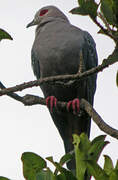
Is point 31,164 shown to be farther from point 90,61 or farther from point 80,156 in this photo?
point 90,61

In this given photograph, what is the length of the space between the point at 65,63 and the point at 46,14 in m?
1.67

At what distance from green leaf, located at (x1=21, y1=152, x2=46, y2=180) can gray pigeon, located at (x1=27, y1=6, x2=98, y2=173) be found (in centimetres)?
258

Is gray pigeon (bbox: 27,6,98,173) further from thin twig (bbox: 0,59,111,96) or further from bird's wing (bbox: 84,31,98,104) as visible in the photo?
thin twig (bbox: 0,59,111,96)

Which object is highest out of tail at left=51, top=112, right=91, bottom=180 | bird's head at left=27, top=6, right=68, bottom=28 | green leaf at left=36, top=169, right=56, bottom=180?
bird's head at left=27, top=6, right=68, bottom=28

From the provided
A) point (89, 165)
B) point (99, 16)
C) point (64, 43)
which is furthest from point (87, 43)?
point (89, 165)

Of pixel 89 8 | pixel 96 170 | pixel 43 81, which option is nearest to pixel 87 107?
pixel 43 81

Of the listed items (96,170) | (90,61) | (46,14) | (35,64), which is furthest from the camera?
(46,14)

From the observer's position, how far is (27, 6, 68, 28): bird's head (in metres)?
6.79

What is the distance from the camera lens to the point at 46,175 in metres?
2.40

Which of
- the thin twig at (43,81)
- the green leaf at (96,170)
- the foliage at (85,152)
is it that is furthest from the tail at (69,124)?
the green leaf at (96,170)

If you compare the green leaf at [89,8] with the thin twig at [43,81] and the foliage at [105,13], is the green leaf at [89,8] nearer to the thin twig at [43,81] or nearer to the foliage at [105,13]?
the foliage at [105,13]

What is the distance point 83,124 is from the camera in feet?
19.4

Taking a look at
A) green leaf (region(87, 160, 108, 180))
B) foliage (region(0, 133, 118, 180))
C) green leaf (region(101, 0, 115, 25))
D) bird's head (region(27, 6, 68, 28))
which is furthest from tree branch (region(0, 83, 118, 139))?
bird's head (region(27, 6, 68, 28))

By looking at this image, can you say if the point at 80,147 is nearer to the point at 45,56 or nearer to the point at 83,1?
the point at 83,1
